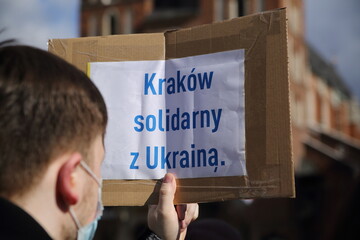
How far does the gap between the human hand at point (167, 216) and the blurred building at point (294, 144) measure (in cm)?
1418

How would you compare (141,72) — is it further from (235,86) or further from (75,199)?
(75,199)

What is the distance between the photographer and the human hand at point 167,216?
1.86 m

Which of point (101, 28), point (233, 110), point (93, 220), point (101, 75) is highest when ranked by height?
point (101, 28)

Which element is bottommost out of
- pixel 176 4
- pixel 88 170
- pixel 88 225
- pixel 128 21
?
pixel 88 225

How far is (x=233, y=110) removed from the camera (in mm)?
1886

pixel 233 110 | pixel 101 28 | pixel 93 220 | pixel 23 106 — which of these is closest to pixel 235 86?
pixel 233 110

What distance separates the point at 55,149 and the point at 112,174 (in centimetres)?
82

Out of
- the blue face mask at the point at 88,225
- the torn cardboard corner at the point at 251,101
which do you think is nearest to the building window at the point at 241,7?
the torn cardboard corner at the point at 251,101

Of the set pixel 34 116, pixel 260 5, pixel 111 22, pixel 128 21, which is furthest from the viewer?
pixel 111 22

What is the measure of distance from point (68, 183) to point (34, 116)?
0.50ft

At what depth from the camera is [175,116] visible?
6.51 ft

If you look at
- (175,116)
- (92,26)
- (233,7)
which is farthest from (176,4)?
(175,116)

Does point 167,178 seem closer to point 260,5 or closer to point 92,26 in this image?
point 260,5

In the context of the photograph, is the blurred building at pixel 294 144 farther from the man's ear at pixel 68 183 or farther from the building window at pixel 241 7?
the man's ear at pixel 68 183
